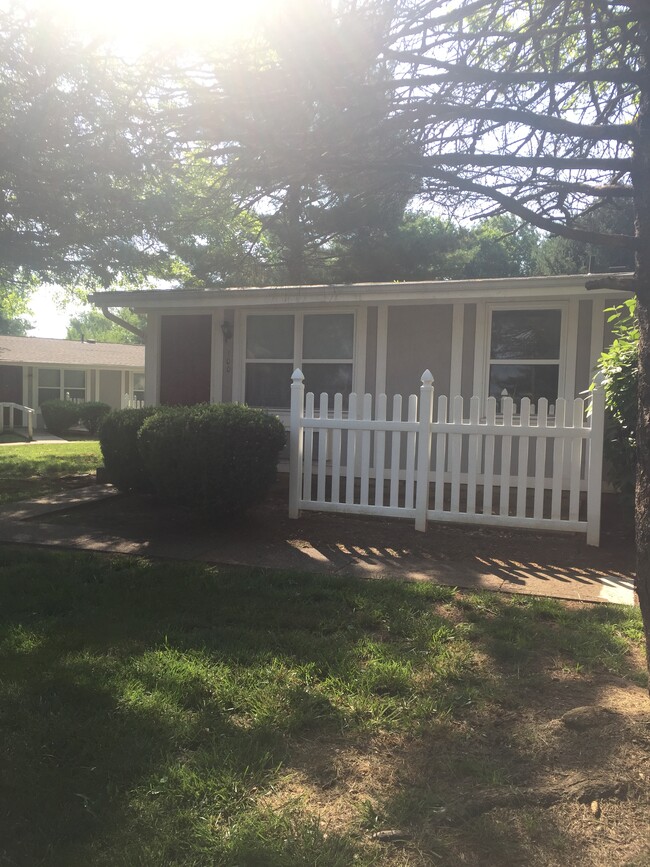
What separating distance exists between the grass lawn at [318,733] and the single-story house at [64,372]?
2146 cm

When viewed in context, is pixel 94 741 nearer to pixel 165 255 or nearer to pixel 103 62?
pixel 103 62

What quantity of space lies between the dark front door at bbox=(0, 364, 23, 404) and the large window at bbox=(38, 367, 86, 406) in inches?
30.3

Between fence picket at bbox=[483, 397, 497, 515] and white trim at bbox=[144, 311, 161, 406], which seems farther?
white trim at bbox=[144, 311, 161, 406]


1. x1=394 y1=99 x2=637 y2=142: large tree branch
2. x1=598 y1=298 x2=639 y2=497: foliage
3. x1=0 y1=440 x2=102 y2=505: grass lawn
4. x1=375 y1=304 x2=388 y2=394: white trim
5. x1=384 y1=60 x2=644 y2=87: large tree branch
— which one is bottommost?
x1=0 y1=440 x2=102 y2=505: grass lawn

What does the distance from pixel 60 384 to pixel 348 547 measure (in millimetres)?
23548

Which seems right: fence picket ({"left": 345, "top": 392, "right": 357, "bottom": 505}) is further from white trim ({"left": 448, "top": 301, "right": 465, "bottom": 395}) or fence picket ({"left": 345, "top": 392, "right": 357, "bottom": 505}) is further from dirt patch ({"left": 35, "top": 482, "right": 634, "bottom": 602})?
white trim ({"left": 448, "top": 301, "right": 465, "bottom": 395})

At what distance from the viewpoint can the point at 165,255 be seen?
12953mm

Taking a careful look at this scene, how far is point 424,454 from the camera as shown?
679cm

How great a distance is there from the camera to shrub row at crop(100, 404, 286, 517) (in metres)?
6.71

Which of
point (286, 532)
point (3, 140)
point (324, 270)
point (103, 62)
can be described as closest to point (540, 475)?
point (286, 532)

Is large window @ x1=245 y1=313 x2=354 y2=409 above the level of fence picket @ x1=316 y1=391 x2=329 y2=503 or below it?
above

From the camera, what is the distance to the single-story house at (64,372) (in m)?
25.8

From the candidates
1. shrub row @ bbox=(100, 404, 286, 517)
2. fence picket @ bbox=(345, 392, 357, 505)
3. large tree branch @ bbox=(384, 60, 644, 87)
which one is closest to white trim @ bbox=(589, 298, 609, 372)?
fence picket @ bbox=(345, 392, 357, 505)

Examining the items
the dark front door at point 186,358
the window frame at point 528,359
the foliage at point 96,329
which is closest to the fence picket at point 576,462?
the window frame at point 528,359
